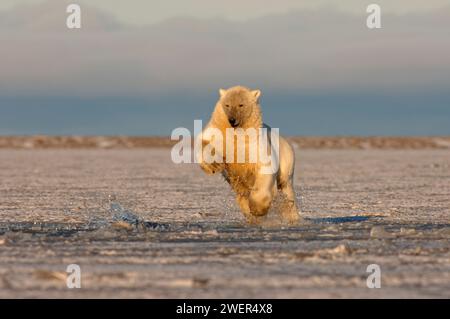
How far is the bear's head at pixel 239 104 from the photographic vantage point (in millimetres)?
11109

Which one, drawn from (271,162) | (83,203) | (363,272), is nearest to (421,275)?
(363,272)

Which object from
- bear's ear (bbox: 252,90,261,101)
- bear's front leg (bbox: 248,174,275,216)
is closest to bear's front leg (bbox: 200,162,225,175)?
bear's front leg (bbox: 248,174,275,216)

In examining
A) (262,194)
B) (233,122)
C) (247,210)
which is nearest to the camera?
(233,122)

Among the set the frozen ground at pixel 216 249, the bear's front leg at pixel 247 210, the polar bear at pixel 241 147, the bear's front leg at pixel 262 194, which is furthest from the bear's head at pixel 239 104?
the frozen ground at pixel 216 249

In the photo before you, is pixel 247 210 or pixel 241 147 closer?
pixel 241 147

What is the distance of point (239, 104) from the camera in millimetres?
11188

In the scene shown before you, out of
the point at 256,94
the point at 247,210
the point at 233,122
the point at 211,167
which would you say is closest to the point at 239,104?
the point at 233,122

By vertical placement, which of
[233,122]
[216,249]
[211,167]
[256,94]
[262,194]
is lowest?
[216,249]

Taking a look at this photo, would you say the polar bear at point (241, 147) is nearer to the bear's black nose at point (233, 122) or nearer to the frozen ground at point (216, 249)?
the bear's black nose at point (233, 122)

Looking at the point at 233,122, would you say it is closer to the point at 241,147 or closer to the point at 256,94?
the point at 241,147

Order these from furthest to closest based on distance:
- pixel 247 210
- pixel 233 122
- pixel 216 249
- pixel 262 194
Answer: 1. pixel 247 210
2. pixel 262 194
3. pixel 233 122
4. pixel 216 249

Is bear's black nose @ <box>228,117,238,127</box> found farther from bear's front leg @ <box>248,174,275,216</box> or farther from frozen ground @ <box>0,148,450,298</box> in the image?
frozen ground @ <box>0,148,450,298</box>

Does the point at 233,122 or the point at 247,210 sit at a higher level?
the point at 233,122

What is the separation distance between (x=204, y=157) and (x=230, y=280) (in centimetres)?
382
